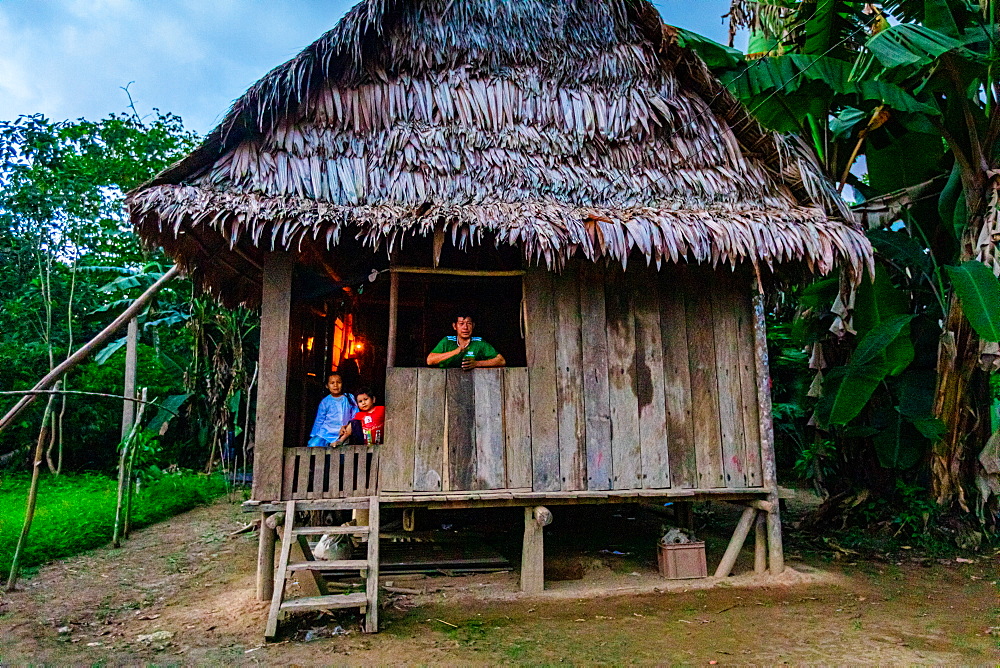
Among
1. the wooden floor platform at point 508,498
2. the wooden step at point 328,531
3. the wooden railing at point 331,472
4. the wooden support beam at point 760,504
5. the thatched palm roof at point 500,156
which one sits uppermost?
the thatched palm roof at point 500,156

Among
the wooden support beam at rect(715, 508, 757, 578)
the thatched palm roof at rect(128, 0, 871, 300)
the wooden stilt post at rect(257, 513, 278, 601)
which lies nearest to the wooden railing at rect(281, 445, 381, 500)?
the wooden stilt post at rect(257, 513, 278, 601)

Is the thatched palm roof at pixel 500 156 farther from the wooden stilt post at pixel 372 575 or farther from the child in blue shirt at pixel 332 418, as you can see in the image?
the wooden stilt post at pixel 372 575

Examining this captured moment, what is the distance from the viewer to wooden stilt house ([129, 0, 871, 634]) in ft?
15.4

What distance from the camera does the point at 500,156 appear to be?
540cm

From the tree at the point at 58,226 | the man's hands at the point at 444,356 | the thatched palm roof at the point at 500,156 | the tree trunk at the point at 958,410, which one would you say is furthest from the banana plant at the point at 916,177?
the tree at the point at 58,226

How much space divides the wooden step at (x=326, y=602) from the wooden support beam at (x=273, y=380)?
2.70 ft

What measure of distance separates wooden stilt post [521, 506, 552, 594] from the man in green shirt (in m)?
1.22

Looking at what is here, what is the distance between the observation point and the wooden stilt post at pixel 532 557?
5.03 metres

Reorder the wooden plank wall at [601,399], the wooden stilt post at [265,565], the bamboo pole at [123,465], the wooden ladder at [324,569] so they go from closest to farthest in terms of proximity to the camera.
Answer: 1. the wooden ladder at [324,569]
2. the wooden stilt post at [265,565]
3. the wooden plank wall at [601,399]
4. the bamboo pole at [123,465]

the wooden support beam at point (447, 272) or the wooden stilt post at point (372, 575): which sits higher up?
the wooden support beam at point (447, 272)

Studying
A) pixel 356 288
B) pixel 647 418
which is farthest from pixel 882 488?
pixel 356 288

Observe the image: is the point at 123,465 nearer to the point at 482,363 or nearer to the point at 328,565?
the point at 328,565

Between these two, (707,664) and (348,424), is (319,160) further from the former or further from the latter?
(707,664)

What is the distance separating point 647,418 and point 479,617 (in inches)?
78.5
